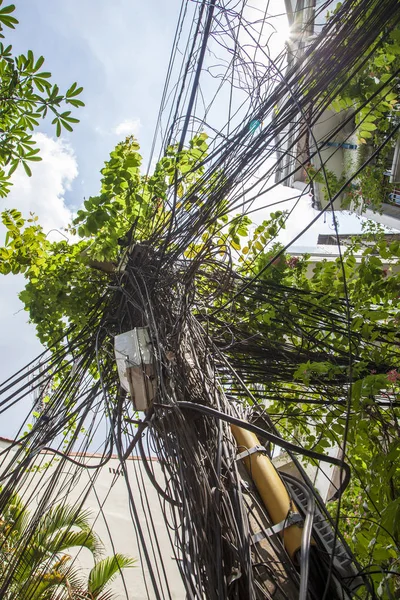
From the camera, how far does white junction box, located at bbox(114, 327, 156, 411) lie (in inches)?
73.8

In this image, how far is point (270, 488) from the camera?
154cm

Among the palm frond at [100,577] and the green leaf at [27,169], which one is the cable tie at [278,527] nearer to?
the green leaf at [27,169]

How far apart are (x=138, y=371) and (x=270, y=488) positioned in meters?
0.75

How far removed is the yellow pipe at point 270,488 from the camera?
4.64 ft

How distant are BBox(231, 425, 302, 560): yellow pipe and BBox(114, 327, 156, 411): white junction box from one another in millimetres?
423

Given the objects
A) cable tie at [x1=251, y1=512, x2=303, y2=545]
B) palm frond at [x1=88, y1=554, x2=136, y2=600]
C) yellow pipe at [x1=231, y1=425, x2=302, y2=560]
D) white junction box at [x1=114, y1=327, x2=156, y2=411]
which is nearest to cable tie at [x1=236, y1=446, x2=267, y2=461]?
yellow pipe at [x1=231, y1=425, x2=302, y2=560]

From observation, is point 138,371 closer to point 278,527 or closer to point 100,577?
point 278,527

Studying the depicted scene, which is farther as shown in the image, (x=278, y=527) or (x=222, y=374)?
(x=222, y=374)

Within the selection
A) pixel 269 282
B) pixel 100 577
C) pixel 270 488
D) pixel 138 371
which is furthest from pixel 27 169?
→ pixel 100 577

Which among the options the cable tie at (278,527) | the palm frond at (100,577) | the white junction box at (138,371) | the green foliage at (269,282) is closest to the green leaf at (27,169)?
the green foliage at (269,282)

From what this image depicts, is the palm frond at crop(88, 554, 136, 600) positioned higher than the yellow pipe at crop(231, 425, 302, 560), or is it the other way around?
Result: the yellow pipe at crop(231, 425, 302, 560)

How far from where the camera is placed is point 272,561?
1354 millimetres

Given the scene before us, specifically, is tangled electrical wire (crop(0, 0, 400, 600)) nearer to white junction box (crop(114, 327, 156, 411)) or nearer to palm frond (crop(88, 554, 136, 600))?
white junction box (crop(114, 327, 156, 411))

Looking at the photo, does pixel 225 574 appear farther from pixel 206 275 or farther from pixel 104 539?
pixel 104 539
